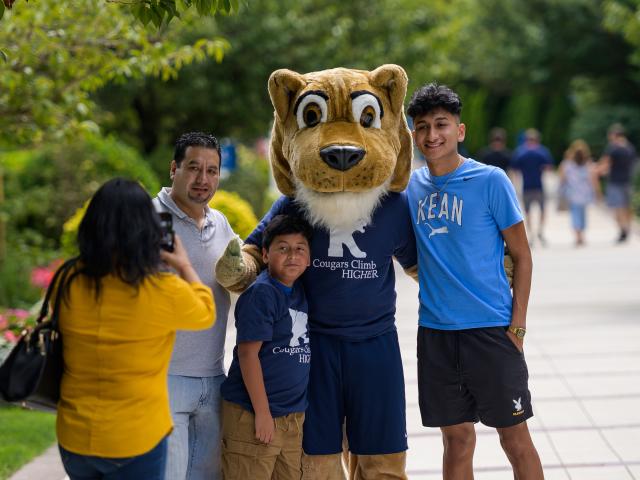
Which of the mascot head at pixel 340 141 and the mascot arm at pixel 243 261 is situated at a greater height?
the mascot head at pixel 340 141

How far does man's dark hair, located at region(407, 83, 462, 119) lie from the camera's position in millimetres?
4320

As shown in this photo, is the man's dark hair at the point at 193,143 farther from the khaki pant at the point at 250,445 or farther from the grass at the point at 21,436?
the grass at the point at 21,436

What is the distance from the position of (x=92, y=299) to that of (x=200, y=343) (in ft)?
2.87

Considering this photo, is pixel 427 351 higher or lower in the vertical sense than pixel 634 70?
lower

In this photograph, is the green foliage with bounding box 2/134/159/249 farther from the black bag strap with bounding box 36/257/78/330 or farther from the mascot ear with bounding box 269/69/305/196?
the black bag strap with bounding box 36/257/78/330

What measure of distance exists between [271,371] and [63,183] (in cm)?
979

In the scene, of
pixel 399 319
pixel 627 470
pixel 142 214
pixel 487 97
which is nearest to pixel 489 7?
pixel 487 97

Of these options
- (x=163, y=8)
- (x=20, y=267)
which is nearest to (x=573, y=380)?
(x=163, y=8)

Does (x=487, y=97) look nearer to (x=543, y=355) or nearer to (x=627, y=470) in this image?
(x=543, y=355)

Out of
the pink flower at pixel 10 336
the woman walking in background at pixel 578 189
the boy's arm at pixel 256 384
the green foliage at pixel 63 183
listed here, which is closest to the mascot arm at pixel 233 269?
the boy's arm at pixel 256 384

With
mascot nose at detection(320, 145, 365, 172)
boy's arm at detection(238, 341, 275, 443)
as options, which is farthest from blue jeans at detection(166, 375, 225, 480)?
mascot nose at detection(320, 145, 365, 172)

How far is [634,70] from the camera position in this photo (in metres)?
27.7

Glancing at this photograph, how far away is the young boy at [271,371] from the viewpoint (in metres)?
3.95

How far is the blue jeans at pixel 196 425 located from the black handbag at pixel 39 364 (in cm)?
70
